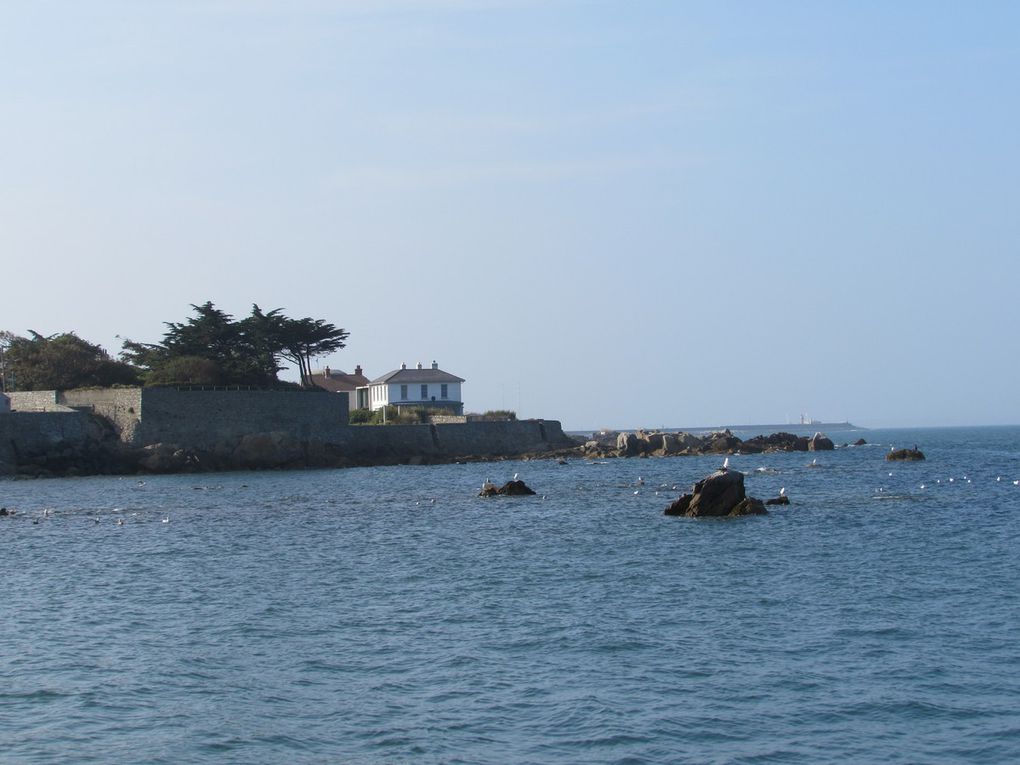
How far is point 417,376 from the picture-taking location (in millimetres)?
80375

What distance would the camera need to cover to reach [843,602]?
18.4 metres

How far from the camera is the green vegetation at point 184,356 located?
61.1 meters

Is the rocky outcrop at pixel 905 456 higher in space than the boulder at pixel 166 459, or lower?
lower

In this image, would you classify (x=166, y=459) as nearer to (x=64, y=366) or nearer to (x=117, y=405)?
(x=117, y=405)

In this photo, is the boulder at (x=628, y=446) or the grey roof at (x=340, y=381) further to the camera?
the grey roof at (x=340, y=381)

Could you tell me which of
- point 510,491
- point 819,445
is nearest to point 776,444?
point 819,445

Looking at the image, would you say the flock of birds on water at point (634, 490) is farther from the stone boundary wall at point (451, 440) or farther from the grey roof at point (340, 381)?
the grey roof at point (340, 381)

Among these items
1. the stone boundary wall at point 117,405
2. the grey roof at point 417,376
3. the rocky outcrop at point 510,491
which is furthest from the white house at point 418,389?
the rocky outcrop at point 510,491

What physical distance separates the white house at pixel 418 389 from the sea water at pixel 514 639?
46.0 meters

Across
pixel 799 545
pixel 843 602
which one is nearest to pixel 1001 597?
pixel 843 602

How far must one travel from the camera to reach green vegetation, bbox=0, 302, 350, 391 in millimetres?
61062

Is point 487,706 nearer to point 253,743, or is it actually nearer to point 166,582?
point 253,743

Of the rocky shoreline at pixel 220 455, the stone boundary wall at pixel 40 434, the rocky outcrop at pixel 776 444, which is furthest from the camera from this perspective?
the rocky outcrop at pixel 776 444

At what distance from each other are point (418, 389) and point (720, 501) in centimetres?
4907
